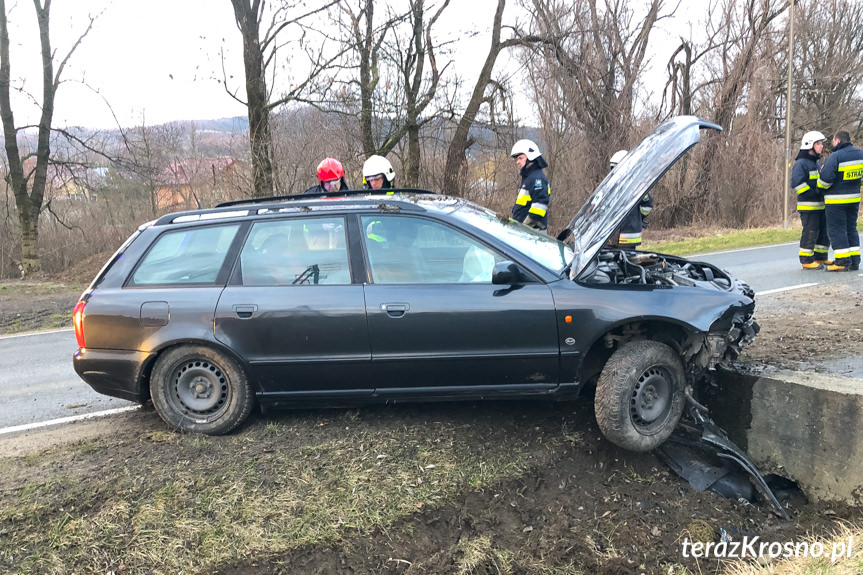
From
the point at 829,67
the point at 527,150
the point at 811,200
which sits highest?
the point at 829,67

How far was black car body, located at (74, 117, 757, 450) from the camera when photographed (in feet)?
11.8

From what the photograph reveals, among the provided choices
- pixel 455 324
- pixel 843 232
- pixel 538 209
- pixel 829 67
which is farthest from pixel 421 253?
pixel 829 67

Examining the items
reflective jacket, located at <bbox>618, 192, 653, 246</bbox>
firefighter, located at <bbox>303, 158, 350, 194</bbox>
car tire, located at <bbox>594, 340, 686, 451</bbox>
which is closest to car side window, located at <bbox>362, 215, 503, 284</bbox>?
car tire, located at <bbox>594, 340, 686, 451</bbox>

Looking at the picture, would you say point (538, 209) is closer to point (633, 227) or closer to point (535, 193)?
point (535, 193)

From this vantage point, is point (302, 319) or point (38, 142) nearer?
point (302, 319)

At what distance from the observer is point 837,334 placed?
16.9 feet

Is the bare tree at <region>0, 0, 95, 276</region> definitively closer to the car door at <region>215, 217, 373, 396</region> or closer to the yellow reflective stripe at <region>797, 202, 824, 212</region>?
the car door at <region>215, 217, 373, 396</region>

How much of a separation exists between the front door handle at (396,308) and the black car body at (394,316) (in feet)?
0.04

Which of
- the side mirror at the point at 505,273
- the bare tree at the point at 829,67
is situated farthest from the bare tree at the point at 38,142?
the bare tree at the point at 829,67

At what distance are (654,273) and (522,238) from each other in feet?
3.09

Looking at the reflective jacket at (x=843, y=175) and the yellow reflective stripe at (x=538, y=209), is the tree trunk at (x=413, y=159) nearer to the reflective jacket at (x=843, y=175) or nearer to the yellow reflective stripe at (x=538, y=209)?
the yellow reflective stripe at (x=538, y=209)

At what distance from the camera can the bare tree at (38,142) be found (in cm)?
1546

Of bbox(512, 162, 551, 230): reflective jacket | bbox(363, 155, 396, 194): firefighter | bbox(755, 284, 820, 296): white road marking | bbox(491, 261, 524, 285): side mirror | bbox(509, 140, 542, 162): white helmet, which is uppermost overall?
bbox(509, 140, 542, 162): white helmet

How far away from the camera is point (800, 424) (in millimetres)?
3879
